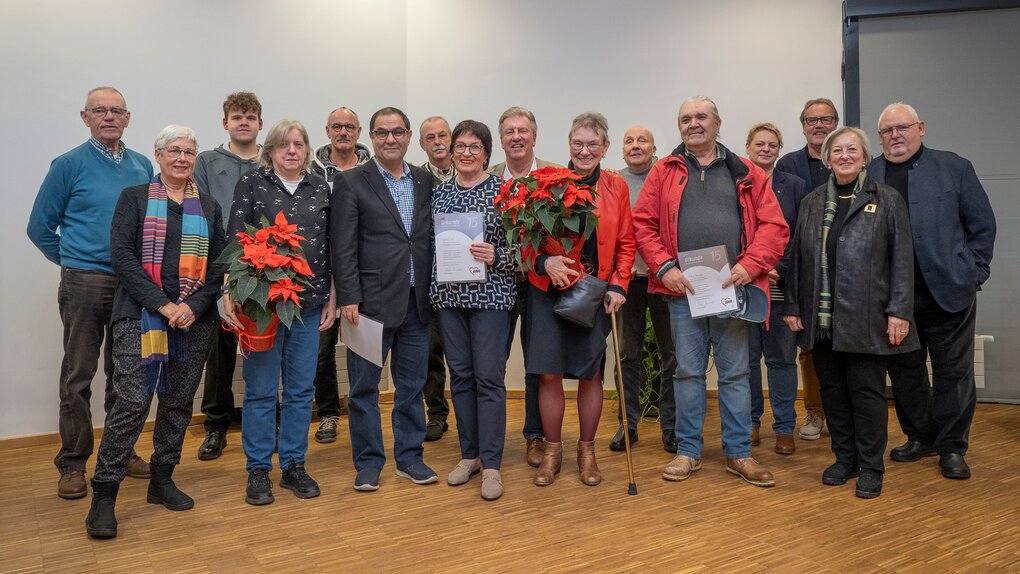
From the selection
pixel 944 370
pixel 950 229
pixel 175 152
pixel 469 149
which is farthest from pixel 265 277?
pixel 944 370

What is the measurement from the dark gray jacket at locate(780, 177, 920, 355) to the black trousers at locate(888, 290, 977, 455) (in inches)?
15.0

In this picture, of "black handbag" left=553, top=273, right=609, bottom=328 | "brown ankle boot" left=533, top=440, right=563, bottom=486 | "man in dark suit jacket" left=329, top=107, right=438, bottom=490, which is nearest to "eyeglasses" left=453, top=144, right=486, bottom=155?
"man in dark suit jacket" left=329, top=107, right=438, bottom=490

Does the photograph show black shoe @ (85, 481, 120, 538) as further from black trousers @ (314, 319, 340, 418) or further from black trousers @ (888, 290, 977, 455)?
black trousers @ (888, 290, 977, 455)

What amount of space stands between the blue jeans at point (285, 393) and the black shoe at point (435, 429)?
3.59 ft

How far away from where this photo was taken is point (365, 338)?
11.6ft

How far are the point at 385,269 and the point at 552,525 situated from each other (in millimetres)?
1302

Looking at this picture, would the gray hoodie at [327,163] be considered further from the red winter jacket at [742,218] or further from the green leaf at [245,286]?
the red winter jacket at [742,218]

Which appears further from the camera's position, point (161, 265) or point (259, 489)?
point (259, 489)

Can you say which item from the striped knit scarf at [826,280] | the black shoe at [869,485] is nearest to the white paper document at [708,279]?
the striped knit scarf at [826,280]

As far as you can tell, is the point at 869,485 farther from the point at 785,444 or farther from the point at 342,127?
the point at 342,127

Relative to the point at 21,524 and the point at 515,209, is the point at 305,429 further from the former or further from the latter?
the point at 515,209

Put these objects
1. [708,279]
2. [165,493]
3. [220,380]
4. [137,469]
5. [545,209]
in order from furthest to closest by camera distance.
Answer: [220,380], [137,469], [708,279], [165,493], [545,209]

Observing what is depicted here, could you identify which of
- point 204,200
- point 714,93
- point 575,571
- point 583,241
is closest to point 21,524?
point 204,200

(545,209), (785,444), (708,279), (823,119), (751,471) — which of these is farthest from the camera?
(823,119)
